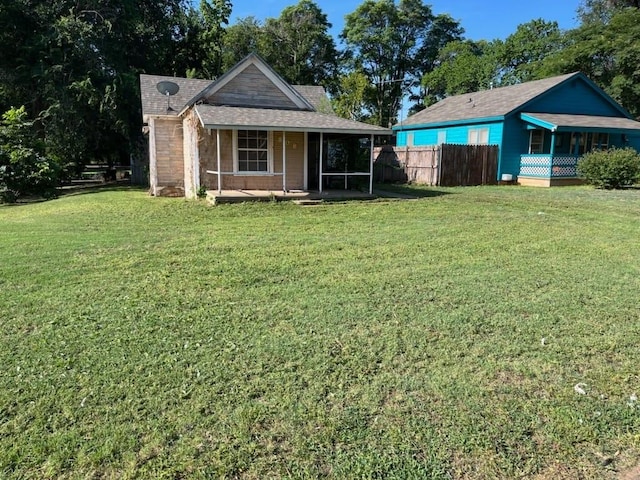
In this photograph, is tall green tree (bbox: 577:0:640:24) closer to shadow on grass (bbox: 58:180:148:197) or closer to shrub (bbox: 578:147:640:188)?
shrub (bbox: 578:147:640:188)

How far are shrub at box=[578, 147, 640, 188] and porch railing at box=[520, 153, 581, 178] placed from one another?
6.05 ft

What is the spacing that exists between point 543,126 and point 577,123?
2.12 m

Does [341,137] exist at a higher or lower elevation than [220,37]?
lower

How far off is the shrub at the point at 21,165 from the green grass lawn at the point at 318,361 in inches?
434

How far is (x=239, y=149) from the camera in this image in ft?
48.1

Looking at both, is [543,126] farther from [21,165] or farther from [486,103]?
[21,165]

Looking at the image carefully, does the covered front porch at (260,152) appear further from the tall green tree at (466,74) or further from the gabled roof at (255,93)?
the tall green tree at (466,74)

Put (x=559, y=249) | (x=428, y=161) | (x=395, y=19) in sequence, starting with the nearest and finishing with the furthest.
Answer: (x=559, y=249), (x=428, y=161), (x=395, y=19)

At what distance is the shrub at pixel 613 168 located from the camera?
17469 mm

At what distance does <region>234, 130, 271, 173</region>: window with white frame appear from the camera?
1463 centimetres

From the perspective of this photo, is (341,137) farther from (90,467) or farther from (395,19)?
(395,19)

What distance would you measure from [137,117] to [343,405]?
901 inches

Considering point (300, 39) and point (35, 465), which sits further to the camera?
point (300, 39)

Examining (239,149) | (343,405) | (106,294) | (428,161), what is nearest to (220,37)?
(428,161)
